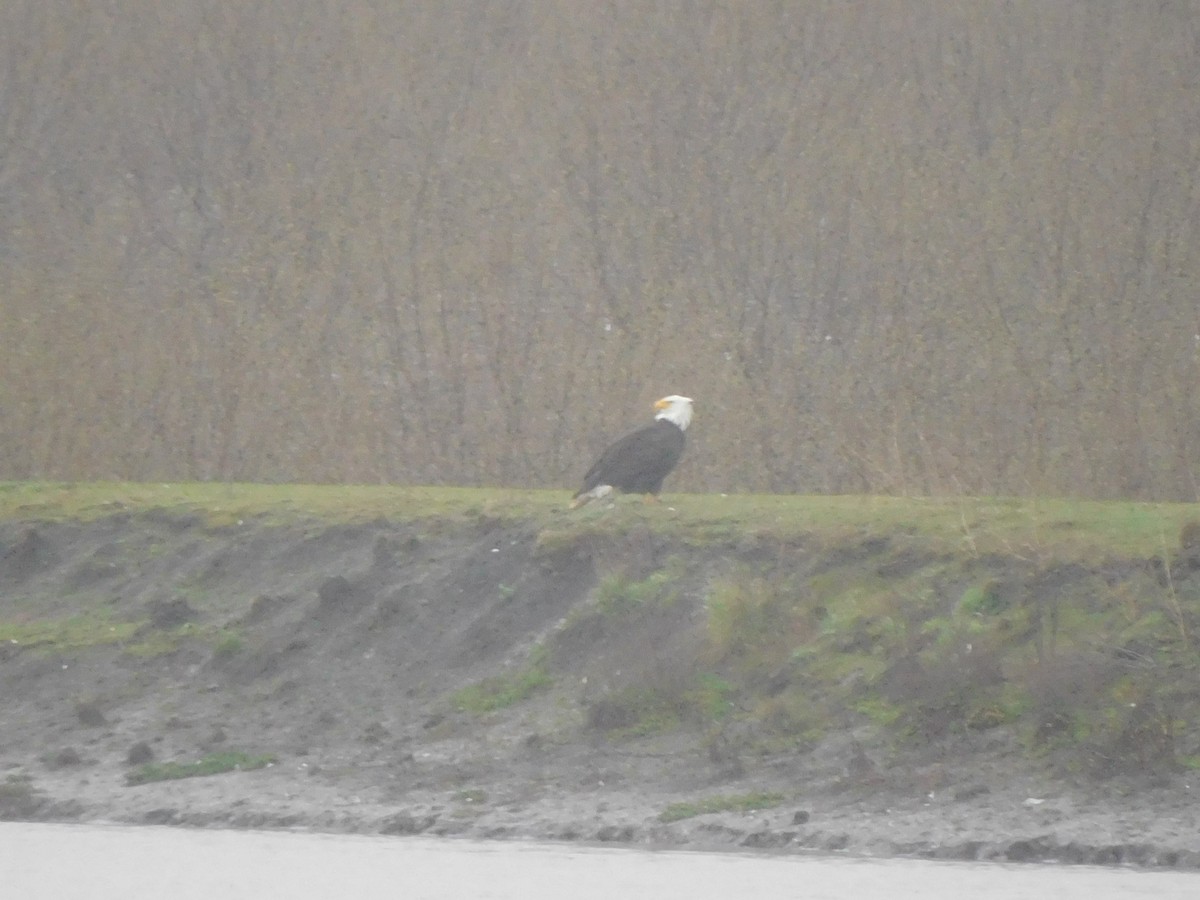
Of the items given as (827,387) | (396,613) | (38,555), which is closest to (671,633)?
(396,613)

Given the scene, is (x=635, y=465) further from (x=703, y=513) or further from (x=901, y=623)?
(x=901, y=623)

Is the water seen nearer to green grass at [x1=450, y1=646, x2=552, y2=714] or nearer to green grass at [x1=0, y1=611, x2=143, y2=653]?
green grass at [x1=450, y1=646, x2=552, y2=714]

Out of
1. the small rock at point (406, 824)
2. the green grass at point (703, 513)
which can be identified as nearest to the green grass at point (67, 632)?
the green grass at point (703, 513)

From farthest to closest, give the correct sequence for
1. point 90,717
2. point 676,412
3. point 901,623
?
point 676,412
point 90,717
point 901,623

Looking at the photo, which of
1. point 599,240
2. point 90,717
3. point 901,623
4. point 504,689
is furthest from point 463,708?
point 599,240

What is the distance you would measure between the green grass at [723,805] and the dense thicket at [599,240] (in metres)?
3.68

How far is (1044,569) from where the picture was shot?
11.3 metres

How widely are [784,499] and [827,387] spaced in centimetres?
695

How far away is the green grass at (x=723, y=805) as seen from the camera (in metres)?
10.4

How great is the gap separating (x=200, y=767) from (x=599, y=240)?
13624 mm

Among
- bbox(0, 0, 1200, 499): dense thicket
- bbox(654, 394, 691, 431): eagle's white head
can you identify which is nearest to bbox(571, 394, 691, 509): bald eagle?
bbox(654, 394, 691, 431): eagle's white head

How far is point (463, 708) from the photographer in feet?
40.1

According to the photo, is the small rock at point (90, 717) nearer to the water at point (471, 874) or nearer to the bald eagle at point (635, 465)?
the water at point (471, 874)

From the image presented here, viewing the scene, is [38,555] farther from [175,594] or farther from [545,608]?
[545,608]
